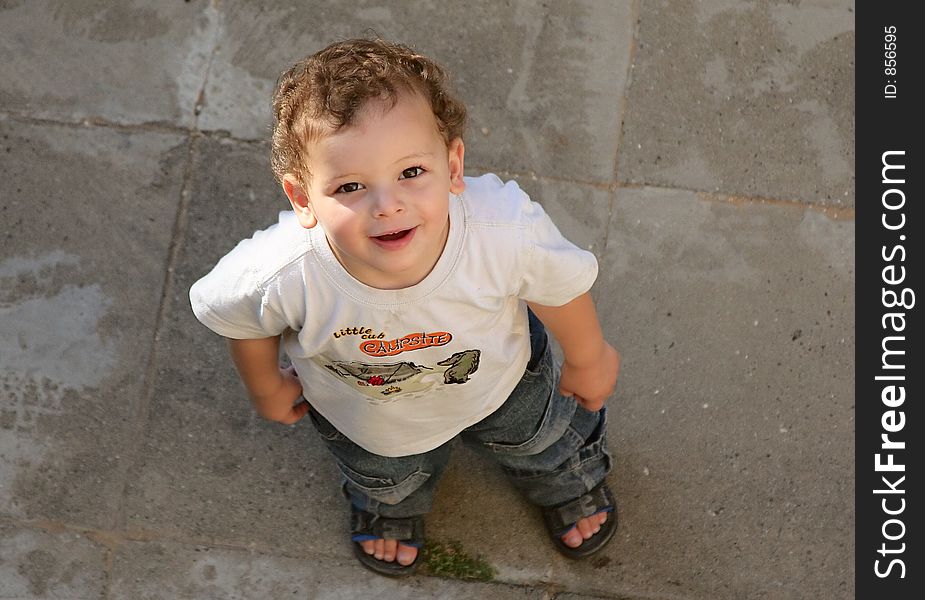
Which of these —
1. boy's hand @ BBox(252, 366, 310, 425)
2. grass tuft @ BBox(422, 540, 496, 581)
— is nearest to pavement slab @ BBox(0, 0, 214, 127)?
boy's hand @ BBox(252, 366, 310, 425)

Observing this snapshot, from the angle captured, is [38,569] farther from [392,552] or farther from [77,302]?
[392,552]

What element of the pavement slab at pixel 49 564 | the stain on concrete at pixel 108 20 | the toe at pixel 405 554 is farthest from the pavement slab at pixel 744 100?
the pavement slab at pixel 49 564

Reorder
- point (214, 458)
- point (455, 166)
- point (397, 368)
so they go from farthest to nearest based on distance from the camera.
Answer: point (214, 458)
point (397, 368)
point (455, 166)

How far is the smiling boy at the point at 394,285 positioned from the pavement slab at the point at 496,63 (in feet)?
2.73

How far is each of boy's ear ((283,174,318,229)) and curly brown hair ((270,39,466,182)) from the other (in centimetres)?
2

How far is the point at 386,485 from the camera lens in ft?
7.55

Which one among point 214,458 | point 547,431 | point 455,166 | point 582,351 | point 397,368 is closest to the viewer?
point 455,166

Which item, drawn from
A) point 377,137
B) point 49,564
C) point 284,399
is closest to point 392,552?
point 284,399

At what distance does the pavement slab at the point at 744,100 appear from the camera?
278 centimetres

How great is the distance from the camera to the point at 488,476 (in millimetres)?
2600

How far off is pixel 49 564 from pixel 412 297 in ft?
4.81

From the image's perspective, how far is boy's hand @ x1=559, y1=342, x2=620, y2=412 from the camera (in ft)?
6.73

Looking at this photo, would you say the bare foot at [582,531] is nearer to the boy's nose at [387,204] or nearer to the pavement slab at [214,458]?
the pavement slab at [214,458]
